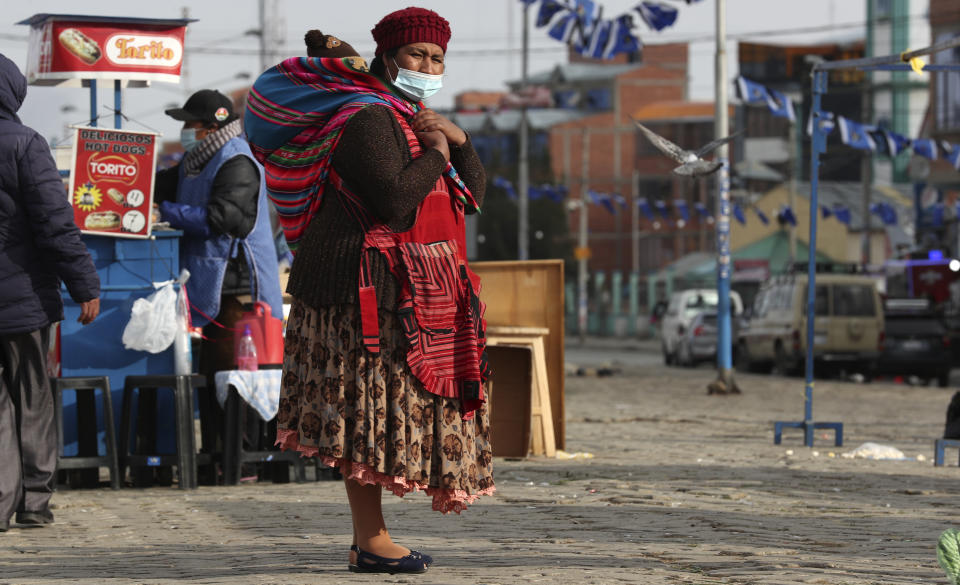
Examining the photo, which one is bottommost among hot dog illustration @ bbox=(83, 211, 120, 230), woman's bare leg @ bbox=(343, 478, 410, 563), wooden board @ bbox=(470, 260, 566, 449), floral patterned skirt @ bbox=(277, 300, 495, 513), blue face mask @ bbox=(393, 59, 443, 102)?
woman's bare leg @ bbox=(343, 478, 410, 563)

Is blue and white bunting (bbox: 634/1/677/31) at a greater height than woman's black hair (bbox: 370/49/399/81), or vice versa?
blue and white bunting (bbox: 634/1/677/31)

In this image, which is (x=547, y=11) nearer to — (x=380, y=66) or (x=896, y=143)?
(x=896, y=143)

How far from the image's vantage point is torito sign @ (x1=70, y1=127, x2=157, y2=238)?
25.3ft

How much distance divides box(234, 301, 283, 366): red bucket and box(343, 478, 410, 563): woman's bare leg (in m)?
3.24

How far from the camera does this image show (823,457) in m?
10.0

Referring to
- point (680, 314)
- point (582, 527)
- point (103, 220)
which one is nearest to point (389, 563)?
point (582, 527)

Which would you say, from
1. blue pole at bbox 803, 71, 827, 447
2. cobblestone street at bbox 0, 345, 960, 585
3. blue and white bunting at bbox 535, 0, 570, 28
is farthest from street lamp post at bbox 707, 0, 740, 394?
cobblestone street at bbox 0, 345, 960, 585

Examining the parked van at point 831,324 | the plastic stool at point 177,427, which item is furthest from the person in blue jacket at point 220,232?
the parked van at point 831,324

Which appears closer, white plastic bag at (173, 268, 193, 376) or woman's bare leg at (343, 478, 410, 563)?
woman's bare leg at (343, 478, 410, 563)

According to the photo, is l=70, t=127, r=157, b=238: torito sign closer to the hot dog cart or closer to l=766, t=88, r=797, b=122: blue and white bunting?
the hot dog cart

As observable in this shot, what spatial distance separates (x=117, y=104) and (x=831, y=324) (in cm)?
1823

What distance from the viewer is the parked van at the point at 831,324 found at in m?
24.7

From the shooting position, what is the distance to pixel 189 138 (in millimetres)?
8102

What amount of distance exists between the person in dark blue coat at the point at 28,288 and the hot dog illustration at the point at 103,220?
137cm
